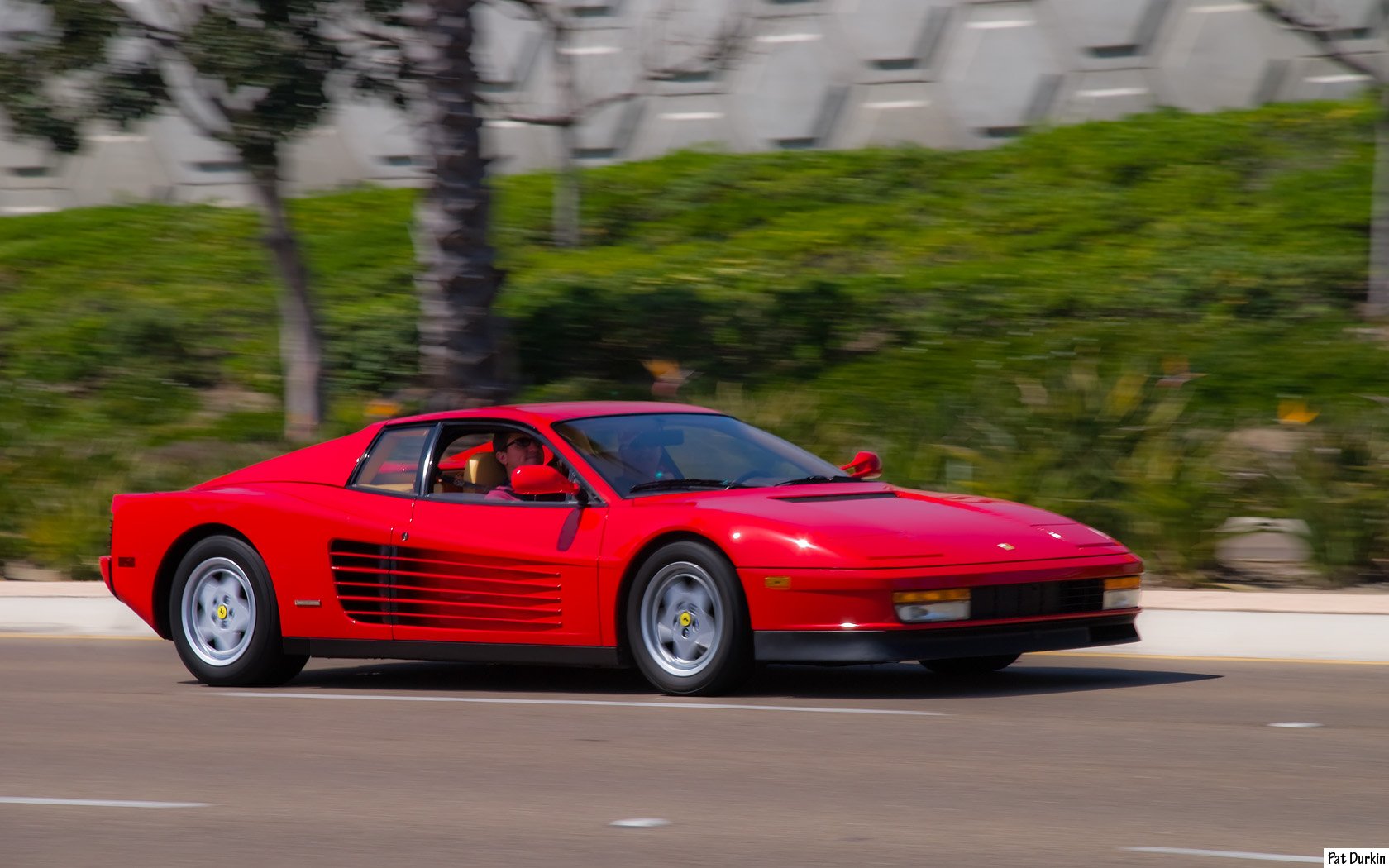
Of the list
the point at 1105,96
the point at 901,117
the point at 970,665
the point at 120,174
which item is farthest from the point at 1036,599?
the point at 120,174

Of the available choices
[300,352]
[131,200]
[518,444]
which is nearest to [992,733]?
[518,444]

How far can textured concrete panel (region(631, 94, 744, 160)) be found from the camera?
2953 cm

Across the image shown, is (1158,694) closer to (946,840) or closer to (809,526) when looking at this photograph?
(809,526)

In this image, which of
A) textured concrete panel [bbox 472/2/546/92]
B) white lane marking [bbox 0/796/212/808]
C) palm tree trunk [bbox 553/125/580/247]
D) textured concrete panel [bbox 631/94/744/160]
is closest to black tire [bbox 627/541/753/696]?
white lane marking [bbox 0/796/212/808]

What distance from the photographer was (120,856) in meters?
5.54

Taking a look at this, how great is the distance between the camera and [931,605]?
8023mm

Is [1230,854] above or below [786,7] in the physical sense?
below

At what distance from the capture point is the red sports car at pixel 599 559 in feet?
26.5

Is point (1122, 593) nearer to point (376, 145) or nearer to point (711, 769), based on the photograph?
point (711, 769)

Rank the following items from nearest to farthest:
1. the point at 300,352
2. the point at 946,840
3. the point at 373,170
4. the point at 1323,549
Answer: the point at 946,840
the point at 1323,549
the point at 300,352
the point at 373,170

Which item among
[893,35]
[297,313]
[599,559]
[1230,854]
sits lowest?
[1230,854]

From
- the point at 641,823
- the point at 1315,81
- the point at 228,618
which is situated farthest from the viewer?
the point at 1315,81

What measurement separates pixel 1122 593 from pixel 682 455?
2.10 meters

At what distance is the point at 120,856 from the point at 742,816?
181 centimetres
